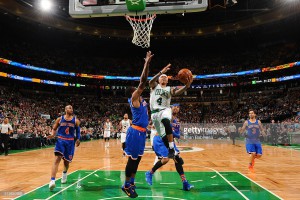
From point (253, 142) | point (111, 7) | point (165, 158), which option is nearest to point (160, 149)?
point (165, 158)

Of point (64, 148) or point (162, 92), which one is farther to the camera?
point (64, 148)

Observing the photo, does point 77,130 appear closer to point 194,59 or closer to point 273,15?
point 273,15

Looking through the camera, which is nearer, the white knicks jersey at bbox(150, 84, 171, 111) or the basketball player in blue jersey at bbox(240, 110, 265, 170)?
the white knicks jersey at bbox(150, 84, 171, 111)

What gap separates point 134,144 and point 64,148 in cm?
270

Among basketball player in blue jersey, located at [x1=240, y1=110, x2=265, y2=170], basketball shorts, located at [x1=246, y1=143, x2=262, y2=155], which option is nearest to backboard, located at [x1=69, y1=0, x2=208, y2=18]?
basketball player in blue jersey, located at [x1=240, y1=110, x2=265, y2=170]

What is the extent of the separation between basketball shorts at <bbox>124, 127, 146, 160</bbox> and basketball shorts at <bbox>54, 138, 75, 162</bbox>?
2517 mm

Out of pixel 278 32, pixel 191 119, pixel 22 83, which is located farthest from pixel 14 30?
pixel 278 32

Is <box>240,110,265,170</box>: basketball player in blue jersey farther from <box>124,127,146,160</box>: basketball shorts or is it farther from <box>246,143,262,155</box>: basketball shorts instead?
<box>124,127,146,160</box>: basketball shorts

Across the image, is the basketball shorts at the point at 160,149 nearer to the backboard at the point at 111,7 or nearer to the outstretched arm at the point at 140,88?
the outstretched arm at the point at 140,88

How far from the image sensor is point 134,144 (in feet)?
17.0

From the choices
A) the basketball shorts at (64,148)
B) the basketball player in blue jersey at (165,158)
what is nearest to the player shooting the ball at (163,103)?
the basketball player in blue jersey at (165,158)

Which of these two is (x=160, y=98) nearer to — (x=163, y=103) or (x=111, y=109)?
(x=163, y=103)

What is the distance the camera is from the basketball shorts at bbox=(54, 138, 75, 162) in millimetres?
6879

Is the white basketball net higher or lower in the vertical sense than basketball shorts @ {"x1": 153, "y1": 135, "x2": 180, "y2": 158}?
higher
